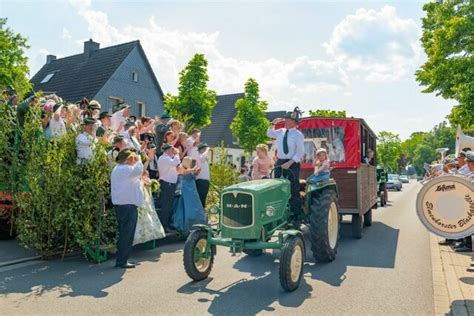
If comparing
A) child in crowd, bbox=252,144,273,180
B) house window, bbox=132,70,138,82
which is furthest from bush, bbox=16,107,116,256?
house window, bbox=132,70,138,82

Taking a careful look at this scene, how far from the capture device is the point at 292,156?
7227mm

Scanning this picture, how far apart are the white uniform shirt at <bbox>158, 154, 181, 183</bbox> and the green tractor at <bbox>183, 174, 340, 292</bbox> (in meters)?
2.07

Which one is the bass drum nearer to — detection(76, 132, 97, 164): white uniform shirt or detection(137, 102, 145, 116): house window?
detection(76, 132, 97, 164): white uniform shirt

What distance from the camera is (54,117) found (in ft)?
25.5

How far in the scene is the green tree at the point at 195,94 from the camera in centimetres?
2619

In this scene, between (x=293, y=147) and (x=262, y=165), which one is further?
(x=262, y=165)

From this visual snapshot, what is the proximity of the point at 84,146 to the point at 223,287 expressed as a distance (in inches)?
122

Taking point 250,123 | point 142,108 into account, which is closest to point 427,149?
point 250,123

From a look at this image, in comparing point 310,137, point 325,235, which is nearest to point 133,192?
point 325,235

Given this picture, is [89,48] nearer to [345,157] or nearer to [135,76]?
[135,76]

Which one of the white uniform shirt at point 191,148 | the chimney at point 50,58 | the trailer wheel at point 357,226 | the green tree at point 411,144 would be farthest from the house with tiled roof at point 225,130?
the green tree at point 411,144

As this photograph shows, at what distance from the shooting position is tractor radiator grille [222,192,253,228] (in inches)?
235

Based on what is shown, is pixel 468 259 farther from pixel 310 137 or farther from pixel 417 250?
pixel 310 137

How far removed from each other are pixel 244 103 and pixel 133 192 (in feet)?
95.8
